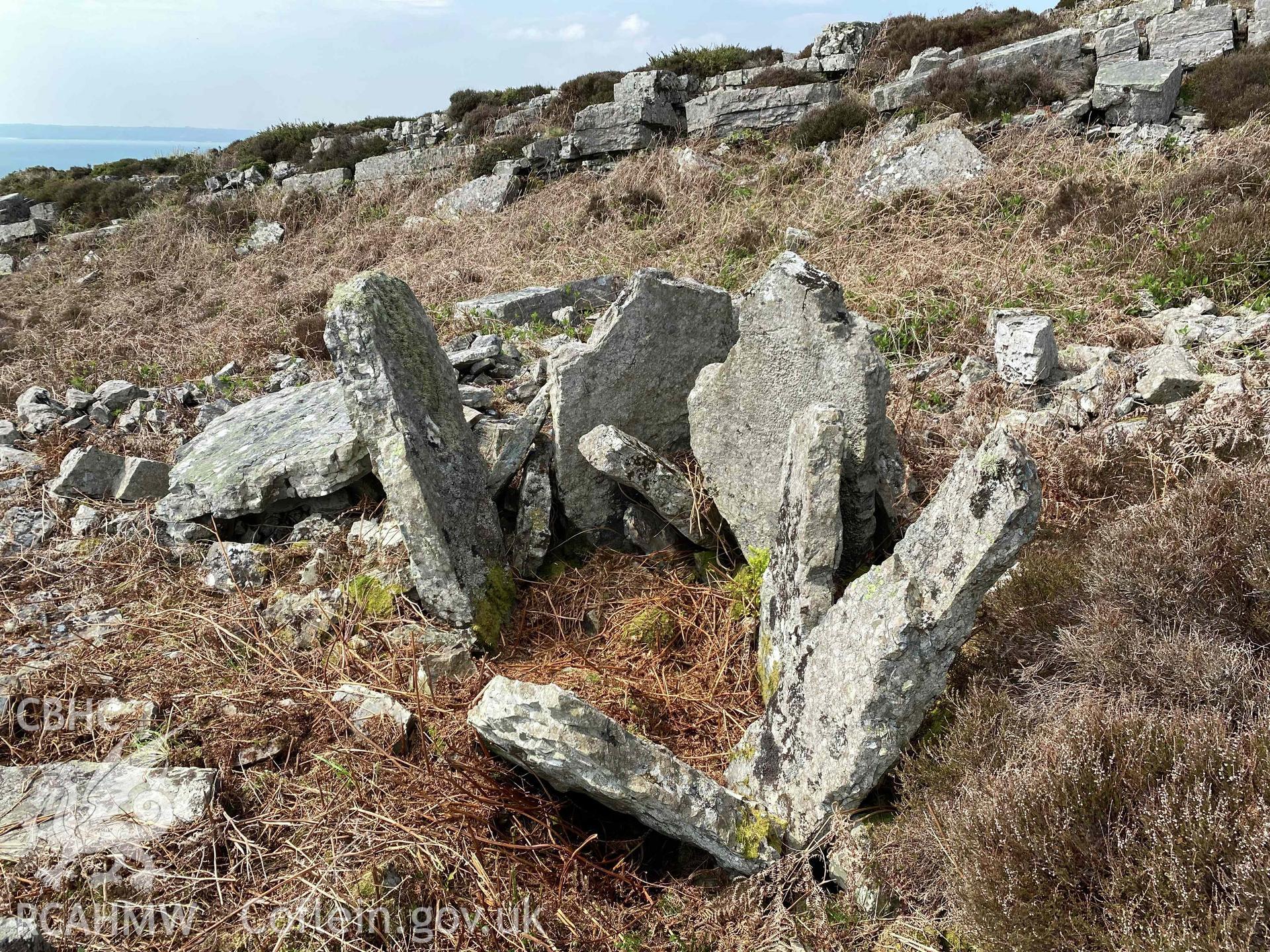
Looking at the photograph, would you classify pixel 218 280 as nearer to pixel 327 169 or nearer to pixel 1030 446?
pixel 327 169

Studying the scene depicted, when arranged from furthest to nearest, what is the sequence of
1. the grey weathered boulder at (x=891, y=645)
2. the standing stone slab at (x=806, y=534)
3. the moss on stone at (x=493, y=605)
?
the moss on stone at (x=493, y=605)
the standing stone slab at (x=806, y=534)
the grey weathered boulder at (x=891, y=645)

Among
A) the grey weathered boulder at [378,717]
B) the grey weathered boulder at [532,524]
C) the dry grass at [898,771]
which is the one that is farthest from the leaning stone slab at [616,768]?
the grey weathered boulder at [532,524]

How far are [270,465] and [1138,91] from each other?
35.9ft

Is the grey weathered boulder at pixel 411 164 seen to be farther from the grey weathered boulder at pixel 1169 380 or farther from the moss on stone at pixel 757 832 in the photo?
the moss on stone at pixel 757 832

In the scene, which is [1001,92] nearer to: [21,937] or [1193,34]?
[1193,34]

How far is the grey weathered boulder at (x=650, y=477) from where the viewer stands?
12.8ft

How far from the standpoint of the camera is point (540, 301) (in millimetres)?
8016

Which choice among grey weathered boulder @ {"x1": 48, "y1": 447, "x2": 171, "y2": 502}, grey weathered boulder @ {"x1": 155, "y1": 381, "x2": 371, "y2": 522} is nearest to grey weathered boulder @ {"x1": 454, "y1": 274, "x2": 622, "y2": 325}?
grey weathered boulder @ {"x1": 155, "y1": 381, "x2": 371, "y2": 522}

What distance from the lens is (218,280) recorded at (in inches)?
497

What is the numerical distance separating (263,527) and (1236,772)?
4.69 m

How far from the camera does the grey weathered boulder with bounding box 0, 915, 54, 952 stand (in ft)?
7.86

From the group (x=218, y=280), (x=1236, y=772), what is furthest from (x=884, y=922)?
(x=218, y=280)

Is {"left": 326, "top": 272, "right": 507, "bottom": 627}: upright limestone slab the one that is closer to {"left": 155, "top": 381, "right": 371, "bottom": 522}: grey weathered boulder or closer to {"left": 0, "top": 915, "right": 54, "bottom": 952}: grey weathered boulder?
{"left": 155, "top": 381, "right": 371, "bottom": 522}: grey weathered boulder

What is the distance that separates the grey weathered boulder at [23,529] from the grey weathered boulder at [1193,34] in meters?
14.0
